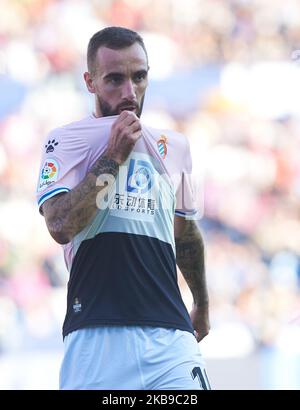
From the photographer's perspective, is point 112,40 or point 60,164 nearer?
point 60,164

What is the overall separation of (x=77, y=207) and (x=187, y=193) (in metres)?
0.63

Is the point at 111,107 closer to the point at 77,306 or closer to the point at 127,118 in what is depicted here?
the point at 127,118

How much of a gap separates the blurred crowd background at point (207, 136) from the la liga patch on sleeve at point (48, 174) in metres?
5.51

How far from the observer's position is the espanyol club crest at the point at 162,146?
3.13 meters

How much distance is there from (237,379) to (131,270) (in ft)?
17.2

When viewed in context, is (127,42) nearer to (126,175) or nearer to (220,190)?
(126,175)

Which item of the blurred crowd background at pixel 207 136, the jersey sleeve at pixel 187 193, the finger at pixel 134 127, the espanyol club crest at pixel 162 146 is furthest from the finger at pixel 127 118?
the blurred crowd background at pixel 207 136

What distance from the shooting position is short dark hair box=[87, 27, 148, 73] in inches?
123

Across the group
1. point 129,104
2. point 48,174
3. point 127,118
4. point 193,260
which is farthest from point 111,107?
point 193,260

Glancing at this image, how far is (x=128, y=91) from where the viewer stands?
9.97ft

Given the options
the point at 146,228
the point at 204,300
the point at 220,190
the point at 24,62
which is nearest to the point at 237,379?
the point at 220,190

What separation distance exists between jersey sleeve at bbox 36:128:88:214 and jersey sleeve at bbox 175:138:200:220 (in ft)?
1.45

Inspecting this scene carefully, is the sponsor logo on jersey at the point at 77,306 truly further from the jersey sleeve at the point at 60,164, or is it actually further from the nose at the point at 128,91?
the nose at the point at 128,91

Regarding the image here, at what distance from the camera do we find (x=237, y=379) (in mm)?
7832
